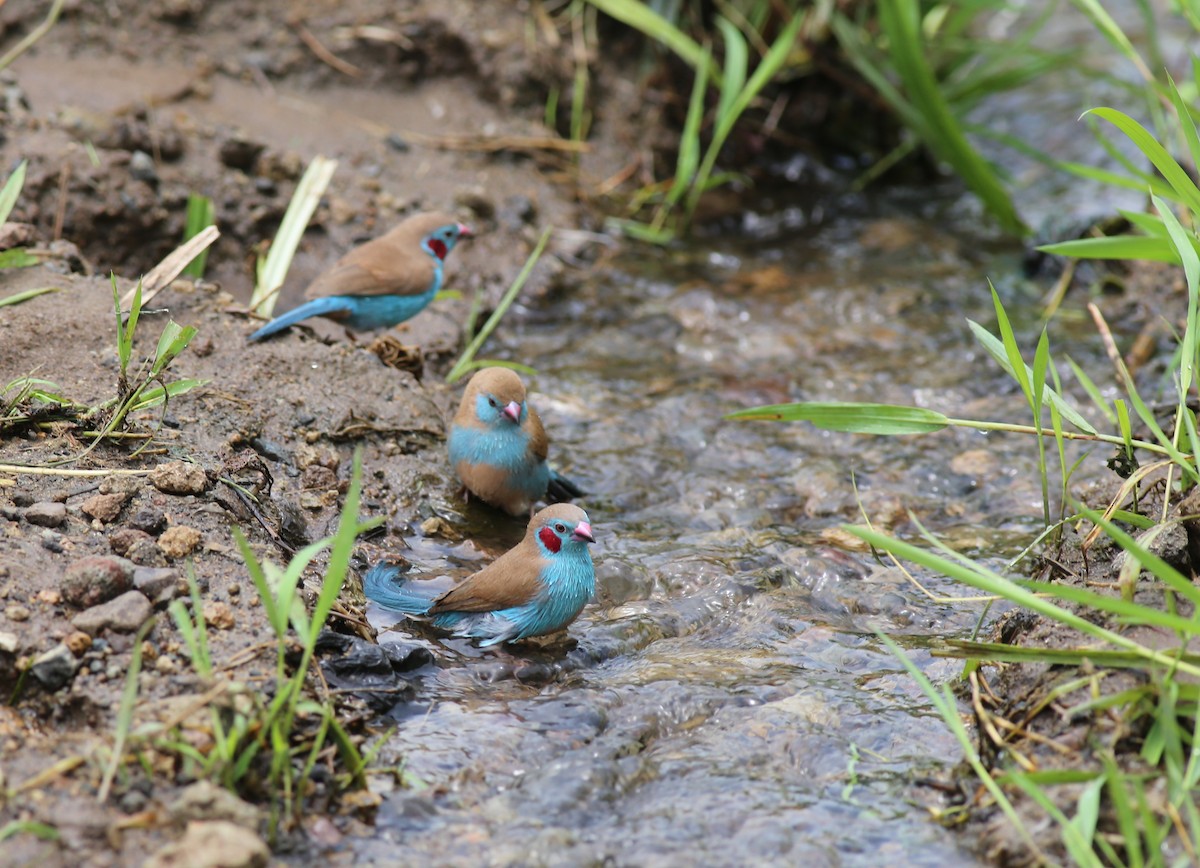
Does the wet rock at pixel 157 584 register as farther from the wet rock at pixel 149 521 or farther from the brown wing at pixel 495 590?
the brown wing at pixel 495 590

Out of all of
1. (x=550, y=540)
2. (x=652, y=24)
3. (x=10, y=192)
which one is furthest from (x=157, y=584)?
(x=652, y=24)

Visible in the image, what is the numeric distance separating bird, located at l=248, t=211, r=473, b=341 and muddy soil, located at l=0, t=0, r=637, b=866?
241 millimetres

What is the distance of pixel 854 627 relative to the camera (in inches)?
159

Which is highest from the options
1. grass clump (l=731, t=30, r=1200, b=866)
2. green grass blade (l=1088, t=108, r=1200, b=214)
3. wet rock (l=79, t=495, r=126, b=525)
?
green grass blade (l=1088, t=108, r=1200, b=214)

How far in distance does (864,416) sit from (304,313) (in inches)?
101

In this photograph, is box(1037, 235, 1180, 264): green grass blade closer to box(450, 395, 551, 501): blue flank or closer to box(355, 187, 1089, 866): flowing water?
box(355, 187, 1089, 866): flowing water

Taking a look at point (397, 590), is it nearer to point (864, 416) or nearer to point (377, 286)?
point (864, 416)

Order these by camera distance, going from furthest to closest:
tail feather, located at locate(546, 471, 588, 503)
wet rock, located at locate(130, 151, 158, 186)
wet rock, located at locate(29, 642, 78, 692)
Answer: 1. wet rock, located at locate(130, 151, 158, 186)
2. tail feather, located at locate(546, 471, 588, 503)
3. wet rock, located at locate(29, 642, 78, 692)

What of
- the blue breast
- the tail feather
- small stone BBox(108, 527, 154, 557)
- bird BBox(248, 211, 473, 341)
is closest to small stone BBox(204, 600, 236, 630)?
small stone BBox(108, 527, 154, 557)

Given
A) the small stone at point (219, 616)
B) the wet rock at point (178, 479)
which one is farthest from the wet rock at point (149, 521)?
the small stone at point (219, 616)

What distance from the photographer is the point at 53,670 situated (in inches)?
118

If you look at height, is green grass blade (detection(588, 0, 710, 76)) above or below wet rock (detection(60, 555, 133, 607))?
above

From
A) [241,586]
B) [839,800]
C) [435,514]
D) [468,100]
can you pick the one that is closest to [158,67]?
[468,100]

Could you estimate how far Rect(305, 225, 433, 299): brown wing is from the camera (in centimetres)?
544
